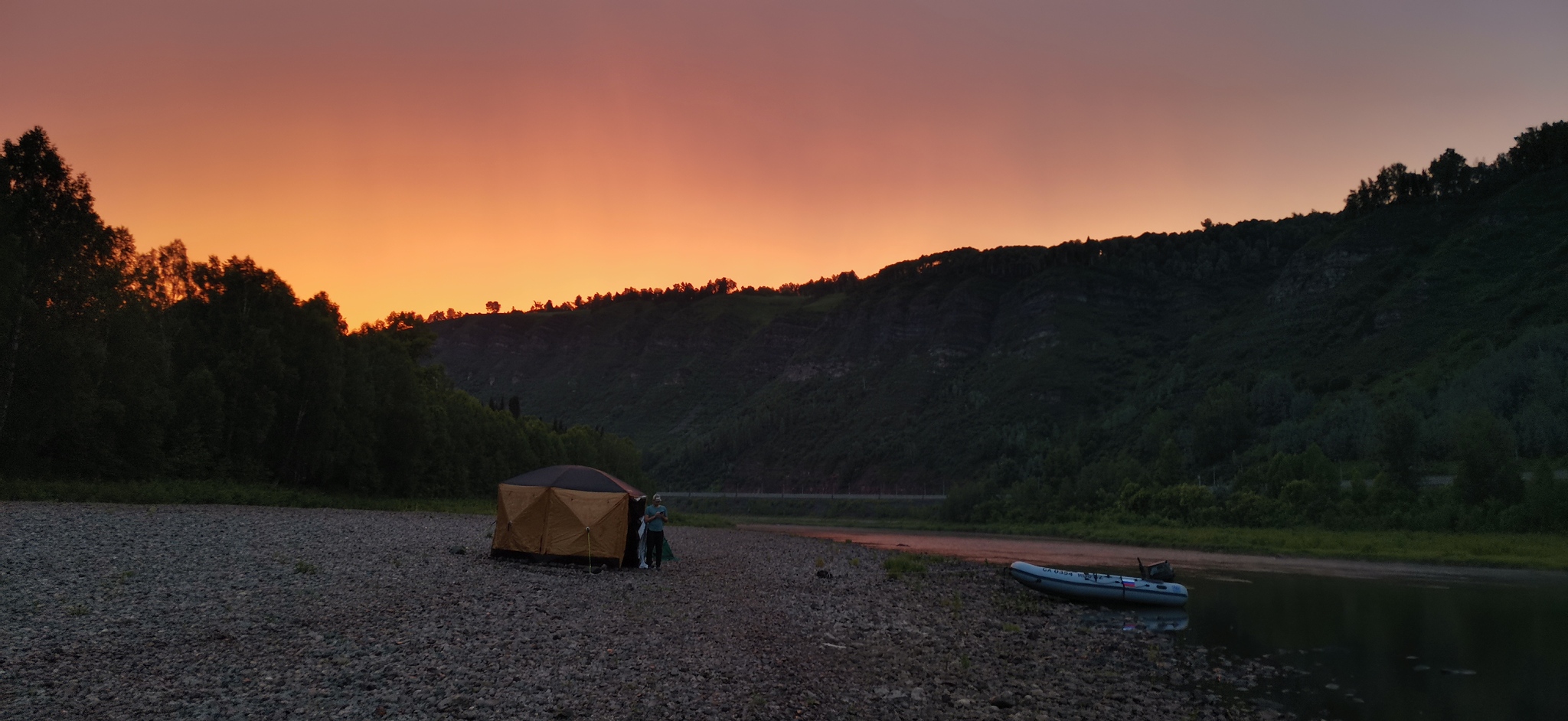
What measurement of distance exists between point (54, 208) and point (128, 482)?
465 inches

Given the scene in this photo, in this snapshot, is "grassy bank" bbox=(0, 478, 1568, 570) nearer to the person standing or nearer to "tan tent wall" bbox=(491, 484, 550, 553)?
"tan tent wall" bbox=(491, 484, 550, 553)

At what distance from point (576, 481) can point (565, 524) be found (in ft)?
4.30

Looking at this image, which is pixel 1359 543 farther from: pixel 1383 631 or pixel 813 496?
pixel 813 496

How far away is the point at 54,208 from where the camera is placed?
38281mm

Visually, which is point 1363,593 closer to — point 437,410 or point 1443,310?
point 437,410

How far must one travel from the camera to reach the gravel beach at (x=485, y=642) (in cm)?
1122

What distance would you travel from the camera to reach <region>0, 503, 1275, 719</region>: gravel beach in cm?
1122

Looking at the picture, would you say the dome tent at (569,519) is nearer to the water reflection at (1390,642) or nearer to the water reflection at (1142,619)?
the water reflection at (1142,619)

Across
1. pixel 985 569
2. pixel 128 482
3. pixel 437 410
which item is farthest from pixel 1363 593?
pixel 437 410

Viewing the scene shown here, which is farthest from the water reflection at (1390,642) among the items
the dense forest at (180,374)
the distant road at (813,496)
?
the distant road at (813,496)

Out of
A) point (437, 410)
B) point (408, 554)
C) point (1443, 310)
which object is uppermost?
point (1443, 310)

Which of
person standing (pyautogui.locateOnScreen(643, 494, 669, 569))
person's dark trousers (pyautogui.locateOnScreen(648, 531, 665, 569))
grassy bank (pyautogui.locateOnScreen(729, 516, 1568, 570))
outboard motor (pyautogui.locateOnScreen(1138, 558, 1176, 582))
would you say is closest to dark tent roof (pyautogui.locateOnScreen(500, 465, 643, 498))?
person standing (pyautogui.locateOnScreen(643, 494, 669, 569))

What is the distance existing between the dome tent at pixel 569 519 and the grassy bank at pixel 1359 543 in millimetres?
45239

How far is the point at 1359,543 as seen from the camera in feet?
185
